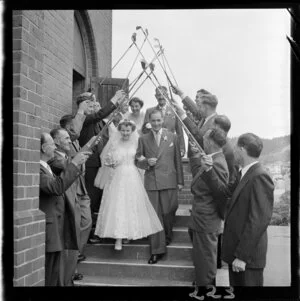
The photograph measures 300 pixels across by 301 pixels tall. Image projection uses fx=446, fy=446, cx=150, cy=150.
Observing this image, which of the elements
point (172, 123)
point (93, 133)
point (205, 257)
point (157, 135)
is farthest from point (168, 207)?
point (93, 133)

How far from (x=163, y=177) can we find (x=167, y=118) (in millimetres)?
639

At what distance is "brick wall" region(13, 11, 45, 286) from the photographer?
12.4 feet

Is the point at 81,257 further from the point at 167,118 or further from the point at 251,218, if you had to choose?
the point at 251,218

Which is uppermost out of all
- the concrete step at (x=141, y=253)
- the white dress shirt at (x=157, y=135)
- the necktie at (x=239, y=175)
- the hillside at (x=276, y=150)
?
the white dress shirt at (x=157, y=135)

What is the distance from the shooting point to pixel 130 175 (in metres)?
4.92

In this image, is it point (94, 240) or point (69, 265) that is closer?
point (69, 265)

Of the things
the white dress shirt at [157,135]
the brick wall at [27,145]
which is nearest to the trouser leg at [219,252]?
the white dress shirt at [157,135]

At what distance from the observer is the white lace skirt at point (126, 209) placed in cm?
476

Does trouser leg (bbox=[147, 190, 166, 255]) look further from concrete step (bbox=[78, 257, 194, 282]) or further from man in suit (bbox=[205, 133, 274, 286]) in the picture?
man in suit (bbox=[205, 133, 274, 286])

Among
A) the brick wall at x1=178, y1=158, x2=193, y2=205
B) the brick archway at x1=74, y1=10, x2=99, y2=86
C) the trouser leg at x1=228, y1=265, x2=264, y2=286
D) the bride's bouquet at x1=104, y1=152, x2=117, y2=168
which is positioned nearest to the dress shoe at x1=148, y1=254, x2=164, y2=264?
the brick wall at x1=178, y1=158, x2=193, y2=205

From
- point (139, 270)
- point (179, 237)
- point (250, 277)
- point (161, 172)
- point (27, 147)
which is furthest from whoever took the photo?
point (179, 237)

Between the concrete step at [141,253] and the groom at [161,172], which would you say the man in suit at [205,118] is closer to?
the groom at [161,172]

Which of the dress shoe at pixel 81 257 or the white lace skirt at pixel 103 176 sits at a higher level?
the white lace skirt at pixel 103 176

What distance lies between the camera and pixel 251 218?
13.5ft
